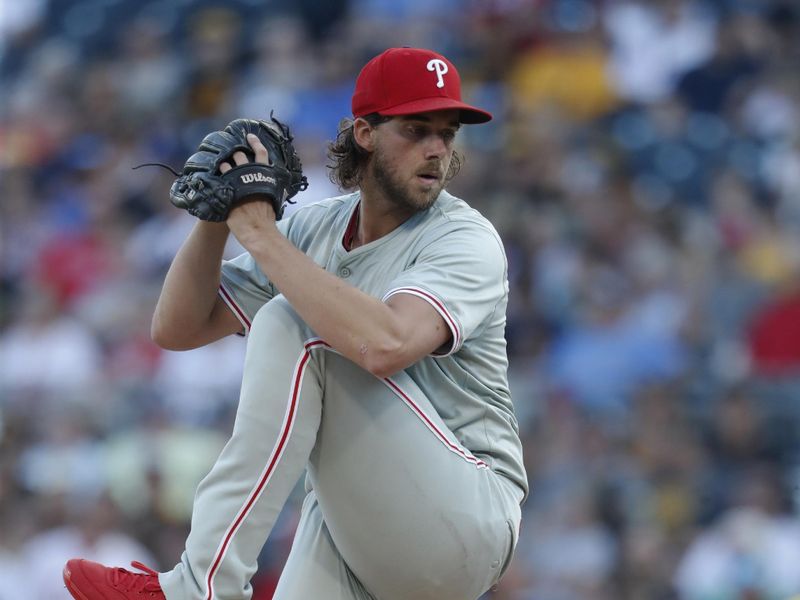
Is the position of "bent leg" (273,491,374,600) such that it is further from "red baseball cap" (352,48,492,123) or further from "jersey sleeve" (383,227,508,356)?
"red baseball cap" (352,48,492,123)

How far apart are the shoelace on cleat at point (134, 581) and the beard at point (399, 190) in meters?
1.05

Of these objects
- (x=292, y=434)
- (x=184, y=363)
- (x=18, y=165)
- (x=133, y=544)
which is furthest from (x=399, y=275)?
(x=18, y=165)

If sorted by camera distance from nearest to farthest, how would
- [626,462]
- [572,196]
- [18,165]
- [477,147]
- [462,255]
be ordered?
[462,255]
[626,462]
[572,196]
[477,147]
[18,165]

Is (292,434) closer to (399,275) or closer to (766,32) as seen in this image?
(399,275)

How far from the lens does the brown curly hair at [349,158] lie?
3.32 metres

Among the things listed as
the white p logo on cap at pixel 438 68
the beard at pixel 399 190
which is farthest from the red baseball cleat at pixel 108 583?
the white p logo on cap at pixel 438 68

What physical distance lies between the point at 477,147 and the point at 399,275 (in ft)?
14.3

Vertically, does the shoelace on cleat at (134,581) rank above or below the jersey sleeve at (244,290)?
below

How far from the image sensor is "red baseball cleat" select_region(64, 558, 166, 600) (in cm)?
291

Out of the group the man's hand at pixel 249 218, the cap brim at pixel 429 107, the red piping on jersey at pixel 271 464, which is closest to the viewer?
the red piping on jersey at pixel 271 464

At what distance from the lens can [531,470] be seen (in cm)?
593

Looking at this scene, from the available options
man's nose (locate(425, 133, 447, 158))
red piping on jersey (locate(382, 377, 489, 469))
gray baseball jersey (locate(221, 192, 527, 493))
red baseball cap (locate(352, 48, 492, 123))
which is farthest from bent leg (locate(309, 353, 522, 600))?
red baseball cap (locate(352, 48, 492, 123))

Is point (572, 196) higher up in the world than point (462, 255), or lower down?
lower down

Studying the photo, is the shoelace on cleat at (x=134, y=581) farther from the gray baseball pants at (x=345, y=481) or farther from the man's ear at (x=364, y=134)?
the man's ear at (x=364, y=134)
